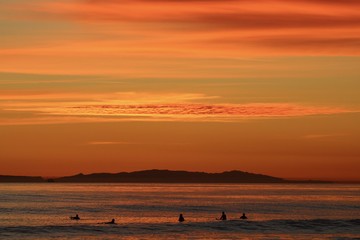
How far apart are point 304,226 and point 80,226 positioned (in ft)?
76.6

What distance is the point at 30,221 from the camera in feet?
301

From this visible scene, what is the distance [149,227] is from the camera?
83750 mm

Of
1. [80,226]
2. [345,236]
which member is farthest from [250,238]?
[80,226]

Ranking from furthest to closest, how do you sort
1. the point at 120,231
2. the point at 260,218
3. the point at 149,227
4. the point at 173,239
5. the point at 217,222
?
the point at 260,218, the point at 217,222, the point at 149,227, the point at 120,231, the point at 173,239

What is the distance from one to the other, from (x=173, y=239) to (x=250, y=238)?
695 cm

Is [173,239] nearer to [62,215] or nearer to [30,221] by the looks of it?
[30,221]

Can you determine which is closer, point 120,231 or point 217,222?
point 120,231

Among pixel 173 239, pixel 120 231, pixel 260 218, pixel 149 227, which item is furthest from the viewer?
pixel 260 218

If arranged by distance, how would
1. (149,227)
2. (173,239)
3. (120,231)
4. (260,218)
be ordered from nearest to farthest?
(173,239) < (120,231) < (149,227) < (260,218)

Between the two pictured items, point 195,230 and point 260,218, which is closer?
point 195,230

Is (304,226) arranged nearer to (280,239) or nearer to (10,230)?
(280,239)

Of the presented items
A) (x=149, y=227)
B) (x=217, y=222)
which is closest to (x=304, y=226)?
(x=217, y=222)

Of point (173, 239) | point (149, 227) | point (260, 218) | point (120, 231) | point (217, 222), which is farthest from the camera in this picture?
point (260, 218)

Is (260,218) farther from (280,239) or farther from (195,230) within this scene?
(280,239)
